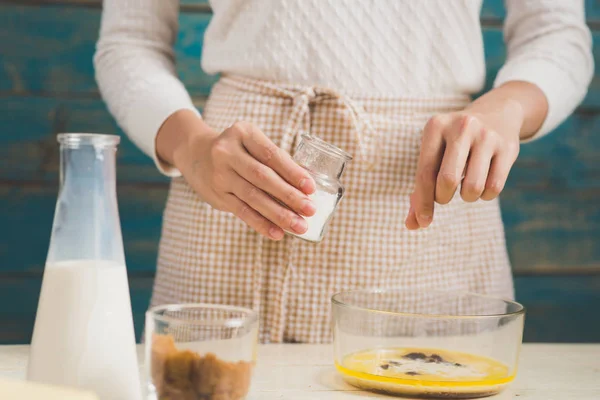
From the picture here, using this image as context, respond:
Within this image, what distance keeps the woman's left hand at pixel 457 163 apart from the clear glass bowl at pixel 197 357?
0.32 m

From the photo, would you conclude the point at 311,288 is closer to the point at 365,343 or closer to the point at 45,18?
the point at 365,343

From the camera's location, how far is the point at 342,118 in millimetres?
998

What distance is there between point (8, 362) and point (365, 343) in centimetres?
36

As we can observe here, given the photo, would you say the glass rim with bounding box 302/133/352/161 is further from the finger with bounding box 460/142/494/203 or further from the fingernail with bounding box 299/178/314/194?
the finger with bounding box 460/142/494/203

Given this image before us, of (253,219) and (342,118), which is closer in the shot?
(253,219)

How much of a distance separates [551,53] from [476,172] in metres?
0.37

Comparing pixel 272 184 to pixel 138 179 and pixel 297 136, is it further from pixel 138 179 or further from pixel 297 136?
pixel 138 179

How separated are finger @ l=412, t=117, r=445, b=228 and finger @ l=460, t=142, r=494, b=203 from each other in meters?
0.03

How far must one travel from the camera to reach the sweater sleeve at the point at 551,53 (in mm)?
1034

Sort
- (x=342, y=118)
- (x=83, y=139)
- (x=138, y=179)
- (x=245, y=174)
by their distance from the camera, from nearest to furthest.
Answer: (x=83, y=139), (x=245, y=174), (x=342, y=118), (x=138, y=179)

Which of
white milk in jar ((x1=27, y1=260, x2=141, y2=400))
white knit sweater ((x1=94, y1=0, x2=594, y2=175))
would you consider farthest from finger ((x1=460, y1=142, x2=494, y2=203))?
white milk in jar ((x1=27, y1=260, x2=141, y2=400))

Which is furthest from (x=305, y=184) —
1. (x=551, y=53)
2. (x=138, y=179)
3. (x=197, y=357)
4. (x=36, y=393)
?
(x=138, y=179)

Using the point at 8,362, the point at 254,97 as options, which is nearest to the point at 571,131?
the point at 254,97

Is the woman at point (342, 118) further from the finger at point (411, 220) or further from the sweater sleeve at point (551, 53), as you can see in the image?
the finger at point (411, 220)
